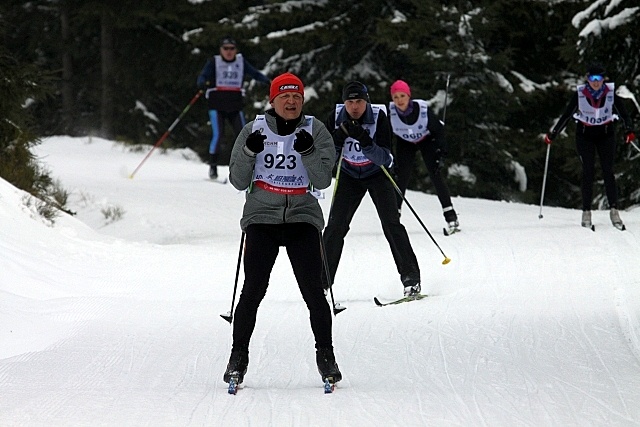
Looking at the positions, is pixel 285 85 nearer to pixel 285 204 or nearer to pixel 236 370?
pixel 285 204

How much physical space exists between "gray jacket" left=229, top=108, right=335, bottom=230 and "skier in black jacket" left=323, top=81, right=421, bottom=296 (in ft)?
6.52

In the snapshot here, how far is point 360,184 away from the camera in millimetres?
8602

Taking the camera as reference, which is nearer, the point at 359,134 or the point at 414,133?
the point at 359,134

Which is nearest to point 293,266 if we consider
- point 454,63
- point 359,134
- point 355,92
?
point 359,134

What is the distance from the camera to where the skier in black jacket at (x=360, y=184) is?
800cm

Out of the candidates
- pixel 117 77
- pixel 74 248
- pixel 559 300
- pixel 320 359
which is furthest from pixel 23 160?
pixel 117 77

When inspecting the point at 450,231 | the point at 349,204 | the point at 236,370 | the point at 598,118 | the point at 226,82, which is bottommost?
the point at 450,231

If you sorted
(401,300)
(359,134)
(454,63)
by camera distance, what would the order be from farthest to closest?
(454,63) < (401,300) < (359,134)

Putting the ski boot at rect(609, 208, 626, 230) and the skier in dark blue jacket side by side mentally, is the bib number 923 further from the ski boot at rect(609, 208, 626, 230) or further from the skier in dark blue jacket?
the skier in dark blue jacket

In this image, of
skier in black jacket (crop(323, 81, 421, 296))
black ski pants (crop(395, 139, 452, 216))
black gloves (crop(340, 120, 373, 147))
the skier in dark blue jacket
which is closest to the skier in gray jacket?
black gloves (crop(340, 120, 373, 147))

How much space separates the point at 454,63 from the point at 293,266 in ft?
44.2

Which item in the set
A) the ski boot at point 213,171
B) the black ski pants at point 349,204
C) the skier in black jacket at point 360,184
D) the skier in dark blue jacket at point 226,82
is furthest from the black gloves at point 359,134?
the ski boot at point 213,171

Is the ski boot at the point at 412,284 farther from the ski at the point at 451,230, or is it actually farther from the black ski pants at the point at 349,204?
the ski at the point at 451,230

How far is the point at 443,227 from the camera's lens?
13.1 m
